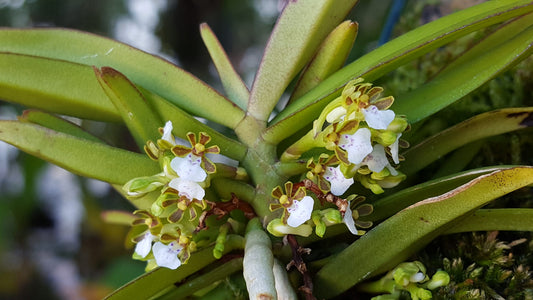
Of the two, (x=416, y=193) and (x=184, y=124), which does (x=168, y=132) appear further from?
(x=416, y=193)

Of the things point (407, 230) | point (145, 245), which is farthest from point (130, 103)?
point (407, 230)

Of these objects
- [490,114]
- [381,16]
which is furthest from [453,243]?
[381,16]

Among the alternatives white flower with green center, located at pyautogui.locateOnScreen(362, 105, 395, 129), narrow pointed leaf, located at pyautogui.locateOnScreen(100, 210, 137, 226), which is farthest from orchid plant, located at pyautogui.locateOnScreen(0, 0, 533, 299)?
narrow pointed leaf, located at pyautogui.locateOnScreen(100, 210, 137, 226)

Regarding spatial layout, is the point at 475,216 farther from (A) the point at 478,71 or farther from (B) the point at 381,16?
(B) the point at 381,16

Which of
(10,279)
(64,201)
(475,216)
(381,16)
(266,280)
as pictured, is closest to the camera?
(266,280)

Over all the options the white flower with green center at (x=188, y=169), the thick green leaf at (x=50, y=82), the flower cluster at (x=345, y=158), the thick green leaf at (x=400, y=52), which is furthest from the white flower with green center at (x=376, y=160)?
the thick green leaf at (x=50, y=82)

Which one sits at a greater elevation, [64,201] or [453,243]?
[64,201]

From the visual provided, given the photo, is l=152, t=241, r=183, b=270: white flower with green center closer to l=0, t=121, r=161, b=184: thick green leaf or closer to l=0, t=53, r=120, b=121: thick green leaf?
l=0, t=121, r=161, b=184: thick green leaf
